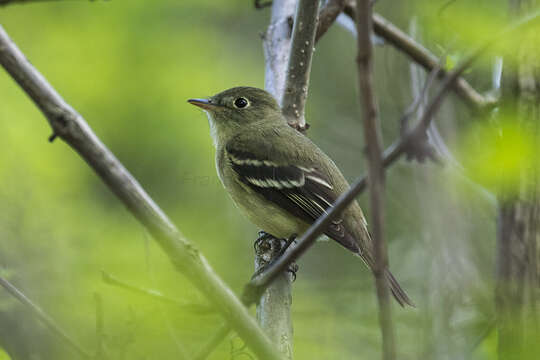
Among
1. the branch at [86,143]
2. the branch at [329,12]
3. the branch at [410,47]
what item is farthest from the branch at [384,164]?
the branch at [410,47]

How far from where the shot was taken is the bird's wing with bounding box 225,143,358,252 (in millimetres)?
5262

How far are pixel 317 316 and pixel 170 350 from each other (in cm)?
250

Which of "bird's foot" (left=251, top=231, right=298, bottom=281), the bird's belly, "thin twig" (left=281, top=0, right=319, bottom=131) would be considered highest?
"thin twig" (left=281, top=0, right=319, bottom=131)

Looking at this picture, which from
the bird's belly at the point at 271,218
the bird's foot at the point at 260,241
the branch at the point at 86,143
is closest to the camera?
the branch at the point at 86,143

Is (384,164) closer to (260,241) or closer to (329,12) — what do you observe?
(260,241)

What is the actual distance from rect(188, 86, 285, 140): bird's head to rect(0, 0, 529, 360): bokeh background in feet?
2.14

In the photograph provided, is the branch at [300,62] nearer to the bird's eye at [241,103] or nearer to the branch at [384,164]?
the bird's eye at [241,103]

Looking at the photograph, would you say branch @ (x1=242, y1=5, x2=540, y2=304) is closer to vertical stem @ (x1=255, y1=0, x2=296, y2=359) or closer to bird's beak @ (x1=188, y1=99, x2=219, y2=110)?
vertical stem @ (x1=255, y1=0, x2=296, y2=359)

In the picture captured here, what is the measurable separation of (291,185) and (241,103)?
144 cm

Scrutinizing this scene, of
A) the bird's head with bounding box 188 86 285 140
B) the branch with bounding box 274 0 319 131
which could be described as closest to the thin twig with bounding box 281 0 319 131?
the branch with bounding box 274 0 319 131

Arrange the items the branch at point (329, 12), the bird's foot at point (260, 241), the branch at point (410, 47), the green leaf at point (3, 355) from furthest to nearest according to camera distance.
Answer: the branch at point (410, 47)
the branch at point (329, 12)
the bird's foot at point (260, 241)
the green leaf at point (3, 355)

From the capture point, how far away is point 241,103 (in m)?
6.52

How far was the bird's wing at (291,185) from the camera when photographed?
5.26 meters

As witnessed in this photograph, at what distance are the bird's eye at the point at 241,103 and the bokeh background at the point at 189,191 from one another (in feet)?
2.91
